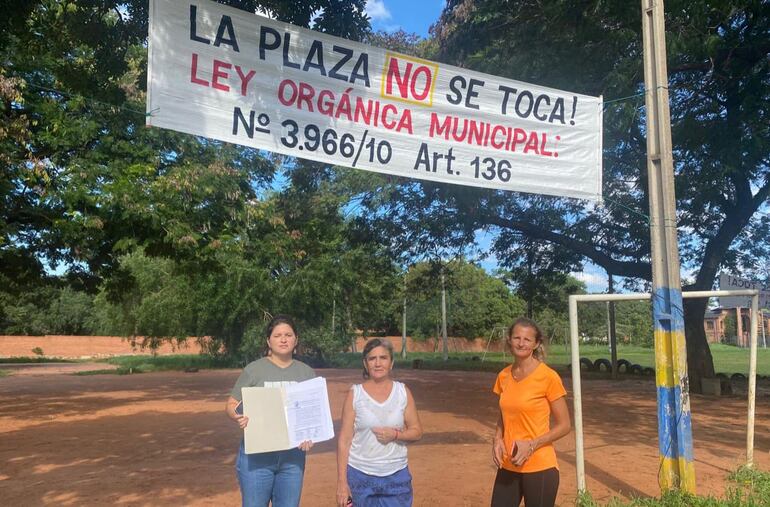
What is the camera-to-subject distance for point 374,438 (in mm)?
3309

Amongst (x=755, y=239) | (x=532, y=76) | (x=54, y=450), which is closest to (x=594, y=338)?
(x=755, y=239)

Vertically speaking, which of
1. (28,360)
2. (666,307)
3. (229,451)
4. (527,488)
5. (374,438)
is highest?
(666,307)

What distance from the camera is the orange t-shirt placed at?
3467 mm

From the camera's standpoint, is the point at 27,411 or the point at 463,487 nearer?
the point at 463,487

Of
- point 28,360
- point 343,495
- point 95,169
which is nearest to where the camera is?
point 343,495

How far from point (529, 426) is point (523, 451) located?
16 cm

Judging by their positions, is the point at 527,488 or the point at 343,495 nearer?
the point at 343,495

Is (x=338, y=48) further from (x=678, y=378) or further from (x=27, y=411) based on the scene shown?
(x=27, y=411)

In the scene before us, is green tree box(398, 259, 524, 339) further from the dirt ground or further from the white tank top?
the white tank top

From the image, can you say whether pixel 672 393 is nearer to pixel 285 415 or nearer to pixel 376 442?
pixel 376 442

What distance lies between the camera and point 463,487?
620cm

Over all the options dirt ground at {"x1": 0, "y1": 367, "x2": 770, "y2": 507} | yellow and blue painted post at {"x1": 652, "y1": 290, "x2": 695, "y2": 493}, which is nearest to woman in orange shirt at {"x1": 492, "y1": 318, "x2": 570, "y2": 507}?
yellow and blue painted post at {"x1": 652, "y1": 290, "x2": 695, "y2": 493}

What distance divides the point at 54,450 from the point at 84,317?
55994mm

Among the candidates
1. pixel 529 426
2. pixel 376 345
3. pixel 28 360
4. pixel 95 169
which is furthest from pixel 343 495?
pixel 28 360
